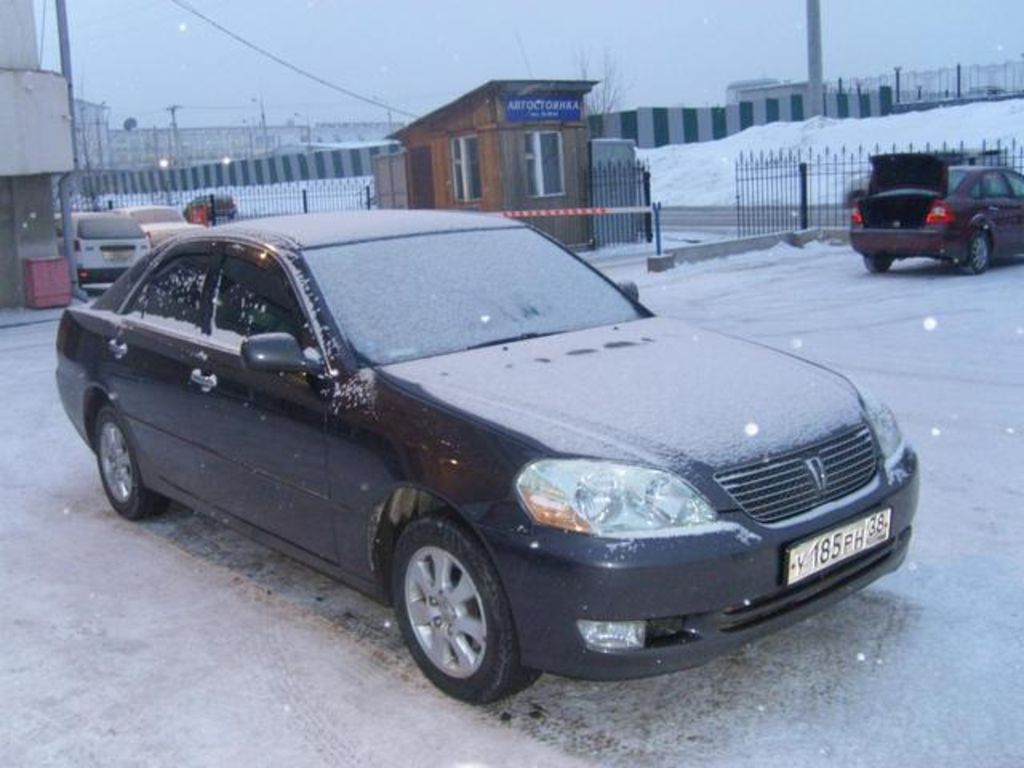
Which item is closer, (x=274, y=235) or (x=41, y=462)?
(x=274, y=235)

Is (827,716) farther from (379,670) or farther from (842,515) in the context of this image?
(379,670)

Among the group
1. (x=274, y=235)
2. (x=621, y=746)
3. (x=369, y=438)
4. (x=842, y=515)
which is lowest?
(x=621, y=746)

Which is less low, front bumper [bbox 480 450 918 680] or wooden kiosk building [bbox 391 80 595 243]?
wooden kiosk building [bbox 391 80 595 243]

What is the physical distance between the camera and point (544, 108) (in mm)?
20875

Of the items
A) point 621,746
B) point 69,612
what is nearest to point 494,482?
point 621,746

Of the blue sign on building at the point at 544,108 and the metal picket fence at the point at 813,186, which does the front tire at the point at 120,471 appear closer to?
the metal picket fence at the point at 813,186

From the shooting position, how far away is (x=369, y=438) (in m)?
4.08

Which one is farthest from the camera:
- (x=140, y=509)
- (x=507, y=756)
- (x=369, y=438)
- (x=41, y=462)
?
(x=41, y=462)

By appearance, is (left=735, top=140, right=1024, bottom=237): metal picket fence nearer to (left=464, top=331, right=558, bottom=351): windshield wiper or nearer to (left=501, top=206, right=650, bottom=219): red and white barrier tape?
(left=501, top=206, right=650, bottom=219): red and white barrier tape

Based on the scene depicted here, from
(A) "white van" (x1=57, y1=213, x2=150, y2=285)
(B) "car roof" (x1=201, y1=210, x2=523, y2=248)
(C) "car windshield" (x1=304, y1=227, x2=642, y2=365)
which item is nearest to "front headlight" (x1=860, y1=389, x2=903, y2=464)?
(C) "car windshield" (x1=304, y1=227, x2=642, y2=365)

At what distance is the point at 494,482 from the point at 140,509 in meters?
3.03

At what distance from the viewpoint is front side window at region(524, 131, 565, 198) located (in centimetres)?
2098

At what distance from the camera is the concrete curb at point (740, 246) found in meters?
17.7

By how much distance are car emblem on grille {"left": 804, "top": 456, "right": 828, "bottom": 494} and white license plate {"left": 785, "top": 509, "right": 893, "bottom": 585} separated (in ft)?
0.49
